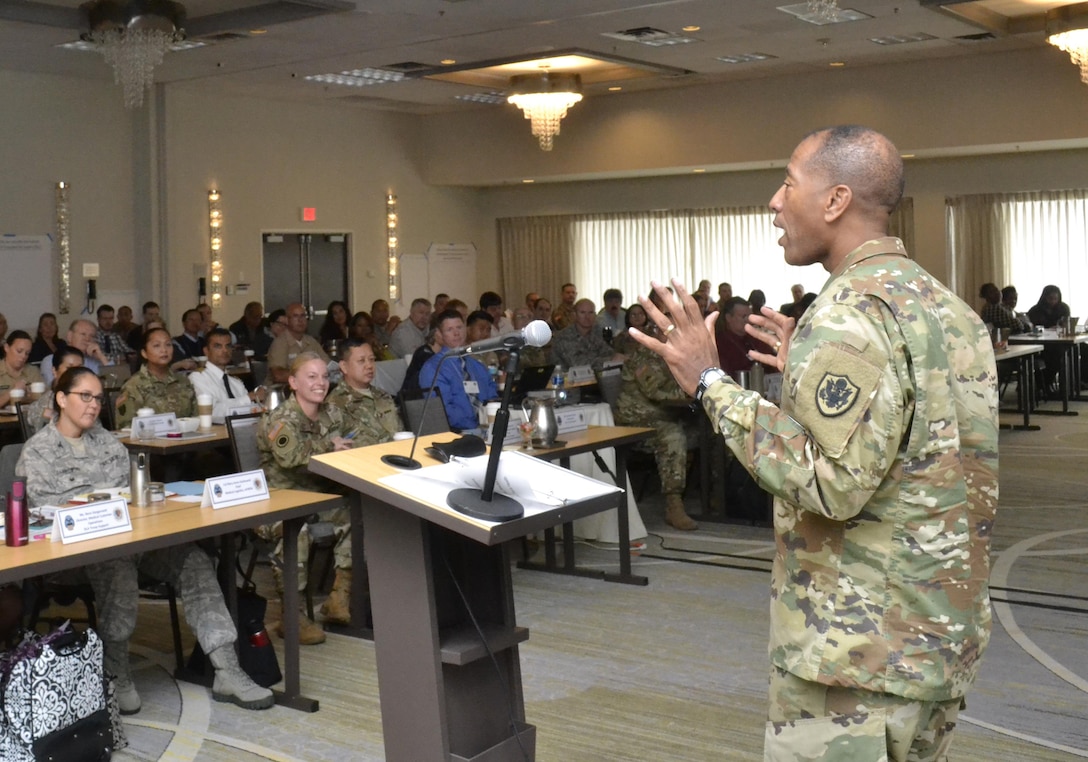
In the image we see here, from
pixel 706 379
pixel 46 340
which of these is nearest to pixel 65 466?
pixel 706 379

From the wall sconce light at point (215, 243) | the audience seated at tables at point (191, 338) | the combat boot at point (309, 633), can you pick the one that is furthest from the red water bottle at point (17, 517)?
the wall sconce light at point (215, 243)

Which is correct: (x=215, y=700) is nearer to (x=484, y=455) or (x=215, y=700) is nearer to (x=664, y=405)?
(x=484, y=455)

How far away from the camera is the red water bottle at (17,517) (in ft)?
12.5

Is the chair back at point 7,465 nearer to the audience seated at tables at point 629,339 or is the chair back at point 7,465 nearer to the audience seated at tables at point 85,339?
the audience seated at tables at point 85,339

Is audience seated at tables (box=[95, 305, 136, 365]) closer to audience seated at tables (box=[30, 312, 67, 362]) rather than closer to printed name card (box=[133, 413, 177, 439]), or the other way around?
audience seated at tables (box=[30, 312, 67, 362])

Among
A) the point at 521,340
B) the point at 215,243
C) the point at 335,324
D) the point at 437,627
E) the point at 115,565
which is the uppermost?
the point at 215,243

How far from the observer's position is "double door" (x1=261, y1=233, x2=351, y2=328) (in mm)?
15203

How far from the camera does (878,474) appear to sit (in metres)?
1.85

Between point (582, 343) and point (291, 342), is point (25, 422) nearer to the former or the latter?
point (291, 342)

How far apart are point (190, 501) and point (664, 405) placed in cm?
401

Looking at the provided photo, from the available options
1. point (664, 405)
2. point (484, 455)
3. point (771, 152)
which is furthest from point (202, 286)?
point (484, 455)

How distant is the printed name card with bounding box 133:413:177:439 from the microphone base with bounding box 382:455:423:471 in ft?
14.1

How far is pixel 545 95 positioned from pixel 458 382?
6.71 meters

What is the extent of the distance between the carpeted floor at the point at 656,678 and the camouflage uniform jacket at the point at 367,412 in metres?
1.07
